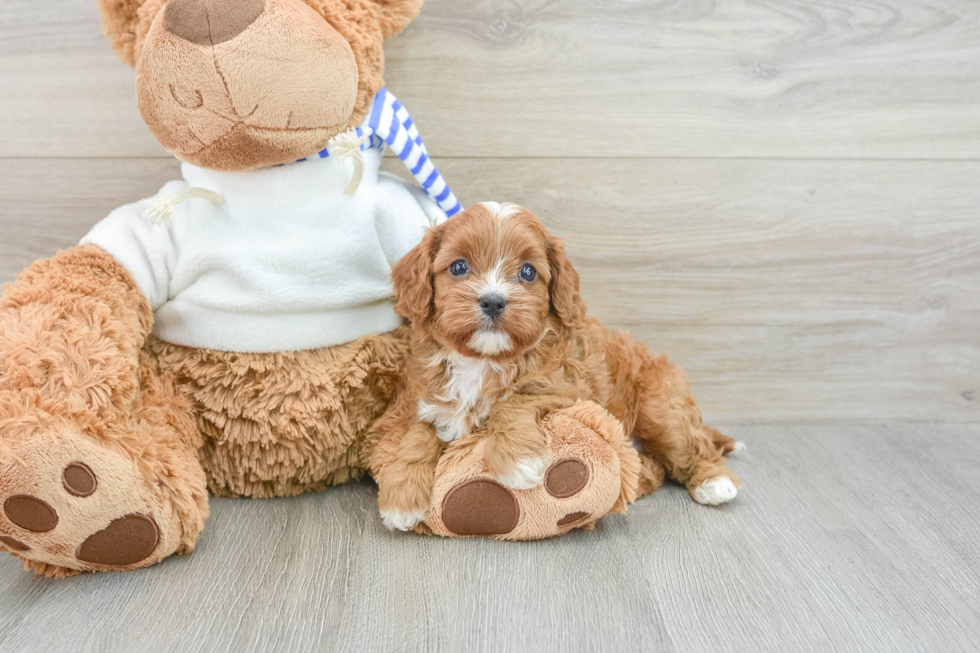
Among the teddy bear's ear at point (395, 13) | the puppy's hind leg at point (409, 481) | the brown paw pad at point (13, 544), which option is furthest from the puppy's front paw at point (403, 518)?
the teddy bear's ear at point (395, 13)

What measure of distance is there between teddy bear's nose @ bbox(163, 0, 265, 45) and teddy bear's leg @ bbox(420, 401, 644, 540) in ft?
2.77

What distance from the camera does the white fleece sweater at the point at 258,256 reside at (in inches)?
56.8

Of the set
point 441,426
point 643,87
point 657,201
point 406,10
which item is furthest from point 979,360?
point 406,10

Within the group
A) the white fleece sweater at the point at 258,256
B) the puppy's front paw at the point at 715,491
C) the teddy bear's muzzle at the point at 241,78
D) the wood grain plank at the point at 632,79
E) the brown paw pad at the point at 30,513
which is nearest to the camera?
the brown paw pad at the point at 30,513

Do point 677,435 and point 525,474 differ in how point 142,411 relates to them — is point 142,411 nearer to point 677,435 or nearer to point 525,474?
point 525,474

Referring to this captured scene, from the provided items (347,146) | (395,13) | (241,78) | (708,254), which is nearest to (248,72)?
(241,78)

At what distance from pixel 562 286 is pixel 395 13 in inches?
25.5

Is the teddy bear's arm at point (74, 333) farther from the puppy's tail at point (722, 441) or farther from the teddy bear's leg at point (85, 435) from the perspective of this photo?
the puppy's tail at point (722, 441)

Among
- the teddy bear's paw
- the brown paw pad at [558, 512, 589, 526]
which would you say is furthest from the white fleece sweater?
the brown paw pad at [558, 512, 589, 526]

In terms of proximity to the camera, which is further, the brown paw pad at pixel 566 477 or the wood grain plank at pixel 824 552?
the brown paw pad at pixel 566 477

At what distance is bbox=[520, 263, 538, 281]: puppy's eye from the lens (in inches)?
51.3

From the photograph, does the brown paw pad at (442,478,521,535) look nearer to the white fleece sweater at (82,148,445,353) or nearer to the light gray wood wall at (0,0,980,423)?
the white fleece sweater at (82,148,445,353)

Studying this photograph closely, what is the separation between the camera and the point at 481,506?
1.35 metres

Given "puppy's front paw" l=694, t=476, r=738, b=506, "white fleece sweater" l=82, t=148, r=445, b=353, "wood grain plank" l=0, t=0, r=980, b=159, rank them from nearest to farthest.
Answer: "white fleece sweater" l=82, t=148, r=445, b=353
"puppy's front paw" l=694, t=476, r=738, b=506
"wood grain plank" l=0, t=0, r=980, b=159
